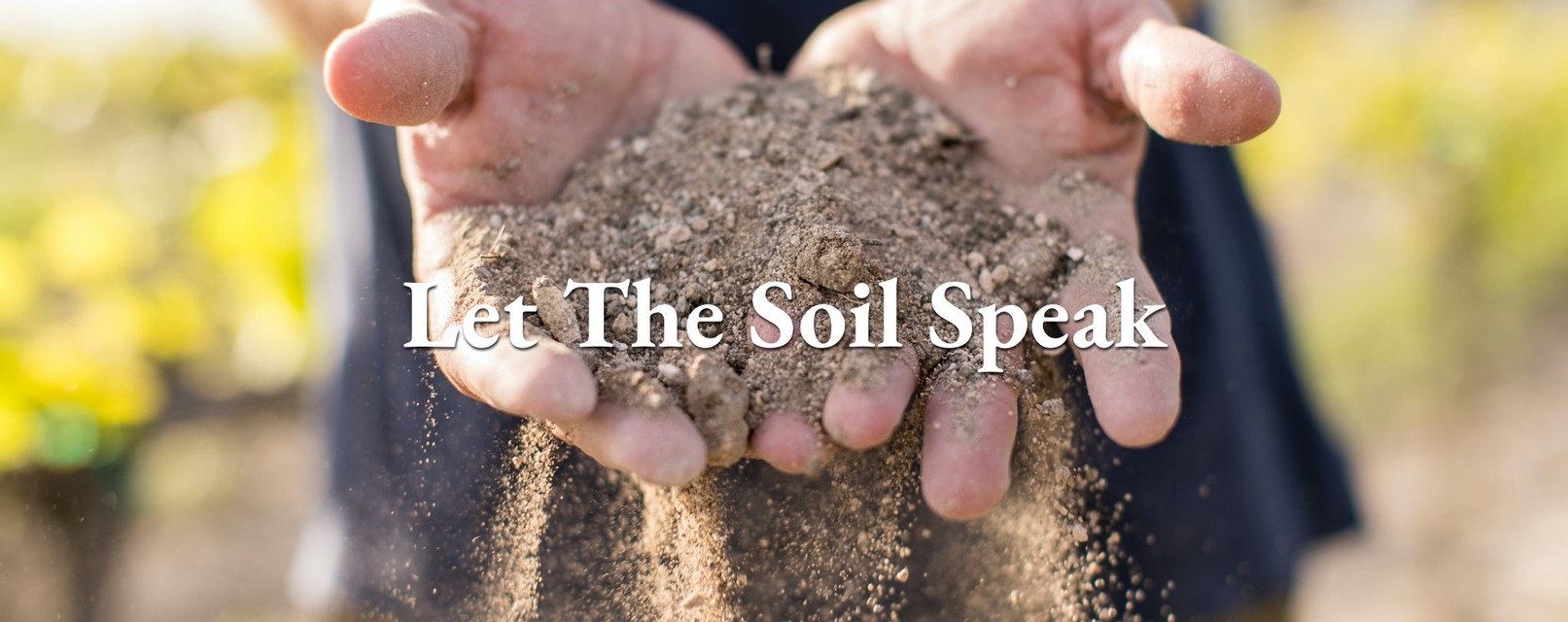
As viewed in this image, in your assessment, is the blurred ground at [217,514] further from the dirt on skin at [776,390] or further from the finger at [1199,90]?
the finger at [1199,90]

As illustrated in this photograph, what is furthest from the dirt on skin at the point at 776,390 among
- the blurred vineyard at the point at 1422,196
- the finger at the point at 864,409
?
the blurred vineyard at the point at 1422,196

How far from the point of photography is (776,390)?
2.49 feet

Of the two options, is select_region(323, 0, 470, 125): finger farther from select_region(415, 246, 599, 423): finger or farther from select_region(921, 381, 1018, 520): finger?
select_region(921, 381, 1018, 520): finger

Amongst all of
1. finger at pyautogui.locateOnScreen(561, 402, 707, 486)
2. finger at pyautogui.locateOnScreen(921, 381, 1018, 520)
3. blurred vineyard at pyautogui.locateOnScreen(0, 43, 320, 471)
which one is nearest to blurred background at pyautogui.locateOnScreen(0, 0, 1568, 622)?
blurred vineyard at pyautogui.locateOnScreen(0, 43, 320, 471)

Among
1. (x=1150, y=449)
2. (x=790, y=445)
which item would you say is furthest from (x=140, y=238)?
(x=1150, y=449)

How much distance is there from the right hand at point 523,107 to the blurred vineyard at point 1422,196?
167 centimetres

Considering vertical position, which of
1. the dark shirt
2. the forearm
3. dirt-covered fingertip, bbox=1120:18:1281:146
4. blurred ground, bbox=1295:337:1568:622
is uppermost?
the forearm

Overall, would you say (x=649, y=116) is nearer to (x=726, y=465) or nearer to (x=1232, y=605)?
(x=726, y=465)

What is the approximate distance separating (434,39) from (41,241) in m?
1.49

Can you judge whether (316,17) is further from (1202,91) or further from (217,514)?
(217,514)

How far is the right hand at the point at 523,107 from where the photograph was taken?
Result: 27.3 inches

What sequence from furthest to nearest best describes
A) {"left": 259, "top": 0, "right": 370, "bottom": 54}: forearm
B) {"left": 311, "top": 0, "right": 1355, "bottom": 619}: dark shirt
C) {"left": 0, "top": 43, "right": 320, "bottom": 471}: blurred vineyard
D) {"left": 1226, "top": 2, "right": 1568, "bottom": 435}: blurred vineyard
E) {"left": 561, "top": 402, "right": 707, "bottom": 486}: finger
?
1. {"left": 1226, "top": 2, "right": 1568, "bottom": 435}: blurred vineyard
2. {"left": 0, "top": 43, "right": 320, "bottom": 471}: blurred vineyard
3. {"left": 259, "top": 0, "right": 370, "bottom": 54}: forearm
4. {"left": 311, "top": 0, "right": 1355, "bottom": 619}: dark shirt
5. {"left": 561, "top": 402, "right": 707, "bottom": 486}: finger

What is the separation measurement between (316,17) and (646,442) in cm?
79

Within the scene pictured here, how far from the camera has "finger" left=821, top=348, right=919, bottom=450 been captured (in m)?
0.73
